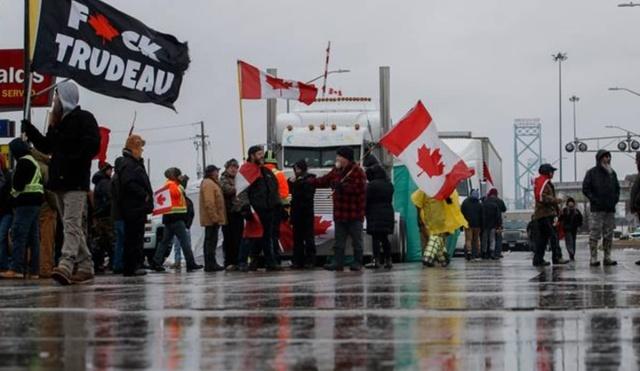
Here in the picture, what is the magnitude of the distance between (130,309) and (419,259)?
1782 centimetres

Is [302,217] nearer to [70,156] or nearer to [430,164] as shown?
[430,164]

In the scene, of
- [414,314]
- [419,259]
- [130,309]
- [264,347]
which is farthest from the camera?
[419,259]

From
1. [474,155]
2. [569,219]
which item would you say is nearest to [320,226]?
[569,219]

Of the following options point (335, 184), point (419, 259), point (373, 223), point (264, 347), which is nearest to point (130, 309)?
point (264, 347)

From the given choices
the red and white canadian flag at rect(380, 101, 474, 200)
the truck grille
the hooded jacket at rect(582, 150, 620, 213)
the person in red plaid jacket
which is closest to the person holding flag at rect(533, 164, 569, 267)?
the hooded jacket at rect(582, 150, 620, 213)

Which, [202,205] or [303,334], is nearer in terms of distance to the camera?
[303,334]

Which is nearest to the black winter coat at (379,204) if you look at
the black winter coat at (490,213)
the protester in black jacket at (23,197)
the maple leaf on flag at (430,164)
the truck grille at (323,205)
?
the maple leaf on flag at (430,164)

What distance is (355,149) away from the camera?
89.0 ft

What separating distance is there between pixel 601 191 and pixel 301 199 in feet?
15.5

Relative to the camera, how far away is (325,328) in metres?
7.74

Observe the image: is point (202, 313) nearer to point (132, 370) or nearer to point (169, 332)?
point (169, 332)

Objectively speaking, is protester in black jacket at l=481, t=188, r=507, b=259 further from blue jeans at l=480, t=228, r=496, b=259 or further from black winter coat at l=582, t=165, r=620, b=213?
black winter coat at l=582, t=165, r=620, b=213

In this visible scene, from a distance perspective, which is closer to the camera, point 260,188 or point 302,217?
point 260,188

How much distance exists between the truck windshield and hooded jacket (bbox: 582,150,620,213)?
8.61 metres
